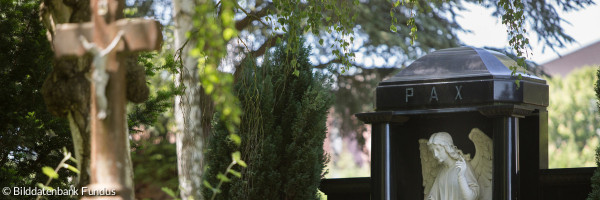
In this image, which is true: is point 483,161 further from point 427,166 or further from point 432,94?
point 432,94

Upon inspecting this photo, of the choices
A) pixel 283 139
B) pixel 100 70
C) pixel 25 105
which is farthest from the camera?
pixel 283 139

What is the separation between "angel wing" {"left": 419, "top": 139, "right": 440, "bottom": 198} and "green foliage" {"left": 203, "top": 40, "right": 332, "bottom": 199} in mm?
950

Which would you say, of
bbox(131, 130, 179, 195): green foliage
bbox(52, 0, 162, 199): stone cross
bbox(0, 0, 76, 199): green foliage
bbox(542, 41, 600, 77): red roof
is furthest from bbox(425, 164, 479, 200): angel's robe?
bbox(542, 41, 600, 77): red roof

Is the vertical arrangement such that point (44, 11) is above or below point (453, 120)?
above

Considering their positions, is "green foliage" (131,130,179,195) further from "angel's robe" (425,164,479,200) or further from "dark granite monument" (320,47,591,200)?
"angel's robe" (425,164,479,200)

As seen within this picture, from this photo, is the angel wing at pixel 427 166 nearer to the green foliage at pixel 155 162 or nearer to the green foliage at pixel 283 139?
the green foliage at pixel 283 139

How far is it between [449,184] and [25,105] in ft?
12.6

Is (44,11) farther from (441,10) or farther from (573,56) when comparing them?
(573,56)

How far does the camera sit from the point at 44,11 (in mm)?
4828

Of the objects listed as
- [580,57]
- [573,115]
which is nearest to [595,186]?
[573,115]

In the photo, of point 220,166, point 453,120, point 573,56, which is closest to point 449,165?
point 453,120

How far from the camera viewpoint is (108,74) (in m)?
3.73

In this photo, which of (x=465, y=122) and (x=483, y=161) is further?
(x=465, y=122)

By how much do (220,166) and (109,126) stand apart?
4.48 m
